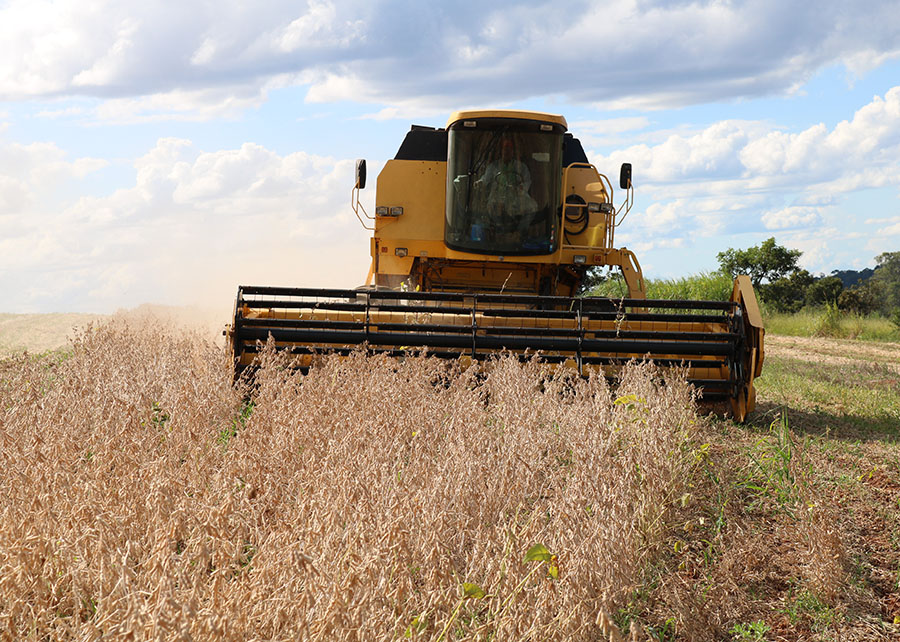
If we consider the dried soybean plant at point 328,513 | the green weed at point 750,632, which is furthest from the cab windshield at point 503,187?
the green weed at point 750,632

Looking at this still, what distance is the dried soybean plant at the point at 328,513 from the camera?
2.12 m

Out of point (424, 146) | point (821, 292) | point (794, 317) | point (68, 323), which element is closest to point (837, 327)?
point (794, 317)

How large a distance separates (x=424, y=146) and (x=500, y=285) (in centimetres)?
188

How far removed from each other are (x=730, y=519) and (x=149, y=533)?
275cm

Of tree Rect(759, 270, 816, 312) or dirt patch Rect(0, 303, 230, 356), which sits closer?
dirt patch Rect(0, 303, 230, 356)

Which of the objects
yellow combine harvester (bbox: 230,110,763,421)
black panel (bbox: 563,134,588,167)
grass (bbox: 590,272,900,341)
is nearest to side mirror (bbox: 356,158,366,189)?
yellow combine harvester (bbox: 230,110,763,421)

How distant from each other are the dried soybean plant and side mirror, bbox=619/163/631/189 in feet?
14.7

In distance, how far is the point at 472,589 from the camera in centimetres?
211

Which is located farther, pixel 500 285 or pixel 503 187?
pixel 500 285

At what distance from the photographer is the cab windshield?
8.74 meters

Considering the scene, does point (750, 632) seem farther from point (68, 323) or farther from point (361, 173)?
point (68, 323)

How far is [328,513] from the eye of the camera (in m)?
2.56

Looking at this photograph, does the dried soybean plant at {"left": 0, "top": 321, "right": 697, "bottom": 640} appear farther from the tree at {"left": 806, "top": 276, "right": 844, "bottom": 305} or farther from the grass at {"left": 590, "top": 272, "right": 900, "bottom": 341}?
the tree at {"left": 806, "top": 276, "right": 844, "bottom": 305}

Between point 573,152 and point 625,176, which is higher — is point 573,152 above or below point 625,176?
above
